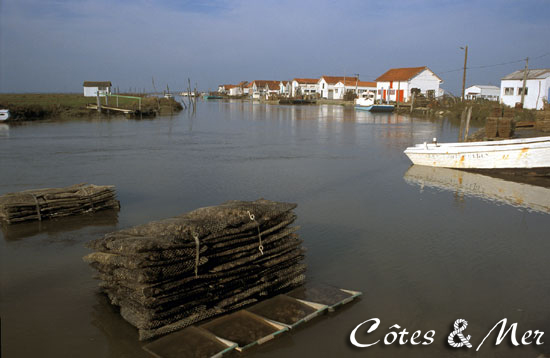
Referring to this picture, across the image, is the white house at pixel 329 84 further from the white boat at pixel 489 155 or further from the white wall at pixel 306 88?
the white boat at pixel 489 155

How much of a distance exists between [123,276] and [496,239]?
821cm

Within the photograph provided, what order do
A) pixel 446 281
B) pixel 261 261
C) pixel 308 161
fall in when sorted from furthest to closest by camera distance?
pixel 308 161
pixel 446 281
pixel 261 261

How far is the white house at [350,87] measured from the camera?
315 feet

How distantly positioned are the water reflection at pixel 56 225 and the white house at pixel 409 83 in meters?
66.4

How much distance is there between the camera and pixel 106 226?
10852 millimetres

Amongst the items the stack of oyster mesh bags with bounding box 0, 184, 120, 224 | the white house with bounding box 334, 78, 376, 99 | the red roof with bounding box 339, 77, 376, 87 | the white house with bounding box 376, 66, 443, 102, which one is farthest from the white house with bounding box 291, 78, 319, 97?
the stack of oyster mesh bags with bounding box 0, 184, 120, 224

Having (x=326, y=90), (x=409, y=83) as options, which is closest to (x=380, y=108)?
(x=409, y=83)

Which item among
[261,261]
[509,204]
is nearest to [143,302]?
[261,261]

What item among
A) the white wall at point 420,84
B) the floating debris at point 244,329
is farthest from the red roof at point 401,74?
the floating debris at point 244,329

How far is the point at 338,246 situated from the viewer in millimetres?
9664

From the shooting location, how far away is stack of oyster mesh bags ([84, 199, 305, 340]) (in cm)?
587

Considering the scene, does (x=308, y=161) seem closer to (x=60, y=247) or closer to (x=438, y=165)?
(x=438, y=165)

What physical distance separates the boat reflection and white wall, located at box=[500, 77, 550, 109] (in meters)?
33.4

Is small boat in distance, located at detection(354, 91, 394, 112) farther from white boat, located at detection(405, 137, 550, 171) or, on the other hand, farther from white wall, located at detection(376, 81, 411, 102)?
white boat, located at detection(405, 137, 550, 171)
